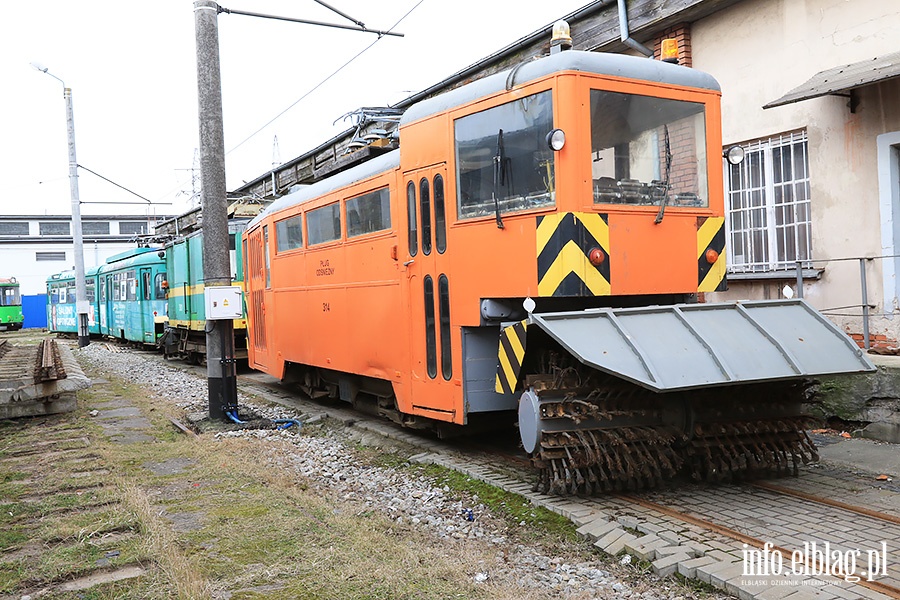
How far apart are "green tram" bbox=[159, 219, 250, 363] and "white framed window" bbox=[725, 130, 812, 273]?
34.1 feet

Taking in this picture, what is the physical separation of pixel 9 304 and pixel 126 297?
24147 millimetres

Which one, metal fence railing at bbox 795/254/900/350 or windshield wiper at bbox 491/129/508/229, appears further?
metal fence railing at bbox 795/254/900/350

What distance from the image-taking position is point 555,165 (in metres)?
5.87

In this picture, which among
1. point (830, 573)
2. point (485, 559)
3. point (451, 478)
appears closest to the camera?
point (830, 573)

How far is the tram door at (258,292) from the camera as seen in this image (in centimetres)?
1253

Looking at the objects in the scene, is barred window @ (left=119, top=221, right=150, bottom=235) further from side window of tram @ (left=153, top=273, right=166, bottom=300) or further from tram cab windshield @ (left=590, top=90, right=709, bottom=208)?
tram cab windshield @ (left=590, top=90, right=709, bottom=208)

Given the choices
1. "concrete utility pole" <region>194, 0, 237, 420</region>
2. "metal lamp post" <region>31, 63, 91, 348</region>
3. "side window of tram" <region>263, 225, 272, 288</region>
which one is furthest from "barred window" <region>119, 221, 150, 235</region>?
"concrete utility pole" <region>194, 0, 237, 420</region>

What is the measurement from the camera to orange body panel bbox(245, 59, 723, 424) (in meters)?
5.90

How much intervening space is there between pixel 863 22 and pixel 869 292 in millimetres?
2904

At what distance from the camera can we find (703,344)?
530 cm

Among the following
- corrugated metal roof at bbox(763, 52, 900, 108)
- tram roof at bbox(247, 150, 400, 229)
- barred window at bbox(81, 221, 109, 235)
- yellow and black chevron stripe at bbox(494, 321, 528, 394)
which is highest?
barred window at bbox(81, 221, 109, 235)

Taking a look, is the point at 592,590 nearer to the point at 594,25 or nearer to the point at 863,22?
the point at 863,22

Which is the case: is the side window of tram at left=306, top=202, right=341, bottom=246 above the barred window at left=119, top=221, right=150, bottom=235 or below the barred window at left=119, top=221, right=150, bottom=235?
below

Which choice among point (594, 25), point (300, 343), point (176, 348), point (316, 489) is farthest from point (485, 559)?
point (176, 348)
